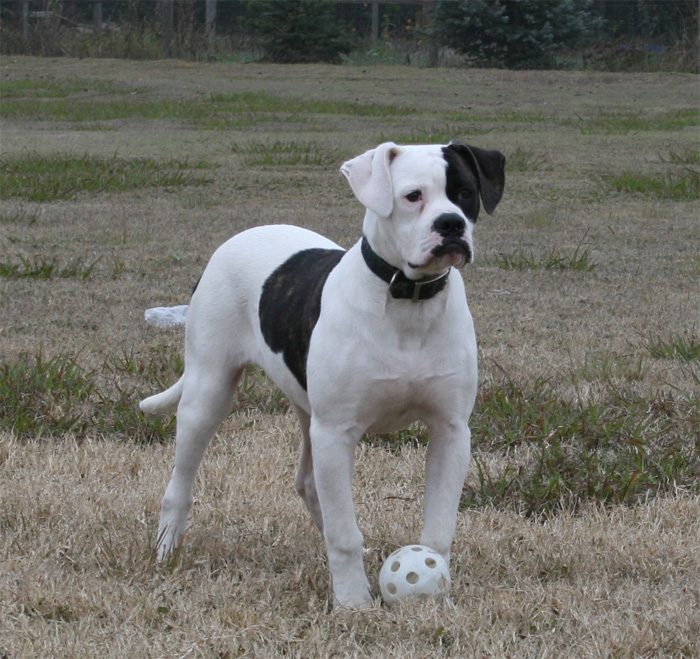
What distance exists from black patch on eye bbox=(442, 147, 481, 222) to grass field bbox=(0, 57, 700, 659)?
112cm

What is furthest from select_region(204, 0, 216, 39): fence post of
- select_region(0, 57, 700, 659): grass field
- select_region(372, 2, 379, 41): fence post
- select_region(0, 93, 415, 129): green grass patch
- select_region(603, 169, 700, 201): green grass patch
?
select_region(603, 169, 700, 201): green grass patch

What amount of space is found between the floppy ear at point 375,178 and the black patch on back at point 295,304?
386 mm

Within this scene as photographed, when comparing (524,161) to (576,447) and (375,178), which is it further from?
(375,178)

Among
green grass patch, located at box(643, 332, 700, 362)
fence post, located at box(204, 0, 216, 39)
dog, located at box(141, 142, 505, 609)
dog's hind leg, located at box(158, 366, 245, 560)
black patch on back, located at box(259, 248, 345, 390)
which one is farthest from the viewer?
fence post, located at box(204, 0, 216, 39)

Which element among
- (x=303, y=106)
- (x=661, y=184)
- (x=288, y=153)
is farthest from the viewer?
(x=303, y=106)

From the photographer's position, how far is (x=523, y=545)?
378cm

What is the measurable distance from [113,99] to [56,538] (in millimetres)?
19382

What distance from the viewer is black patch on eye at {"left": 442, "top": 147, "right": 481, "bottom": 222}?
331 centimetres

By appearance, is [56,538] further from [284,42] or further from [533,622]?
[284,42]

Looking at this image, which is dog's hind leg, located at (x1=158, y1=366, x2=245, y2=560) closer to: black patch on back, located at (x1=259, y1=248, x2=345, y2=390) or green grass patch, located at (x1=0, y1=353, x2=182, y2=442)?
black patch on back, located at (x1=259, y1=248, x2=345, y2=390)

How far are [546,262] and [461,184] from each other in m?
5.21

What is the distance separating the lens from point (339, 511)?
3.29 m

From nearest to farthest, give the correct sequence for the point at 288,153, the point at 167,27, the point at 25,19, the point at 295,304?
1. the point at 295,304
2. the point at 288,153
3. the point at 167,27
4. the point at 25,19

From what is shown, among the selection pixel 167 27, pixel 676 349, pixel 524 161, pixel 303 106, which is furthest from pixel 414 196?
pixel 167 27
